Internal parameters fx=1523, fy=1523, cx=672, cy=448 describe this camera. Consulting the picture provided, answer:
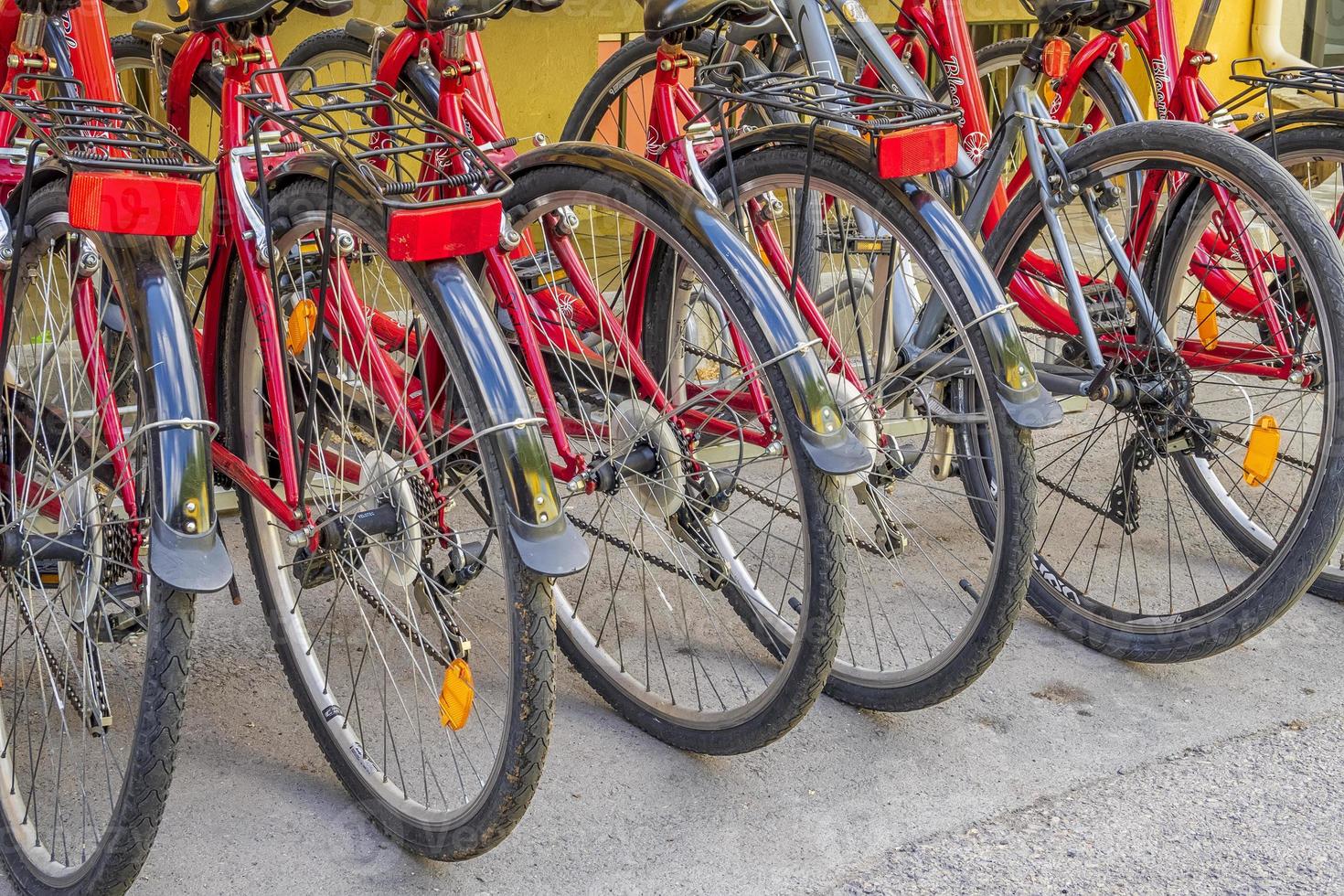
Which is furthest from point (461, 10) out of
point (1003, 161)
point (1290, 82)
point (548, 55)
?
point (548, 55)

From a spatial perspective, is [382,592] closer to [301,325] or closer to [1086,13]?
[301,325]

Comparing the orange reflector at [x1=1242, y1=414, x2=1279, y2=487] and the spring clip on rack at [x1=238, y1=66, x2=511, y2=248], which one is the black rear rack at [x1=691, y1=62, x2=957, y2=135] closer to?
the spring clip on rack at [x1=238, y1=66, x2=511, y2=248]

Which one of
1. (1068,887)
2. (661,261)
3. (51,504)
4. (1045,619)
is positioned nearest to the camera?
(1068,887)

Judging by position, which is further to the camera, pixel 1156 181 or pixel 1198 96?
pixel 1198 96

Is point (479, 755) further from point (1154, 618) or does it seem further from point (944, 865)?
point (1154, 618)

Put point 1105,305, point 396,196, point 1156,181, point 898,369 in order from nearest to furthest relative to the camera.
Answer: point 396,196, point 898,369, point 1105,305, point 1156,181

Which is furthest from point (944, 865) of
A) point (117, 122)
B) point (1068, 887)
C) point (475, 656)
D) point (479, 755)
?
point (117, 122)

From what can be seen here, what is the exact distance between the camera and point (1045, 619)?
3461 mm

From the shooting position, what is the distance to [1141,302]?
315cm

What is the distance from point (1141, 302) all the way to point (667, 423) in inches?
43.6

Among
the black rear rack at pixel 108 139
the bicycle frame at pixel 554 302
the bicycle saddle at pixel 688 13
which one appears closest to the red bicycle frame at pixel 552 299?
the bicycle frame at pixel 554 302

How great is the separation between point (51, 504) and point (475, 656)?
0.91 meters

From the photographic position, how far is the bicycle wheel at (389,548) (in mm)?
2242

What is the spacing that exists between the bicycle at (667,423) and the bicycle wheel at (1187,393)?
0.74m
